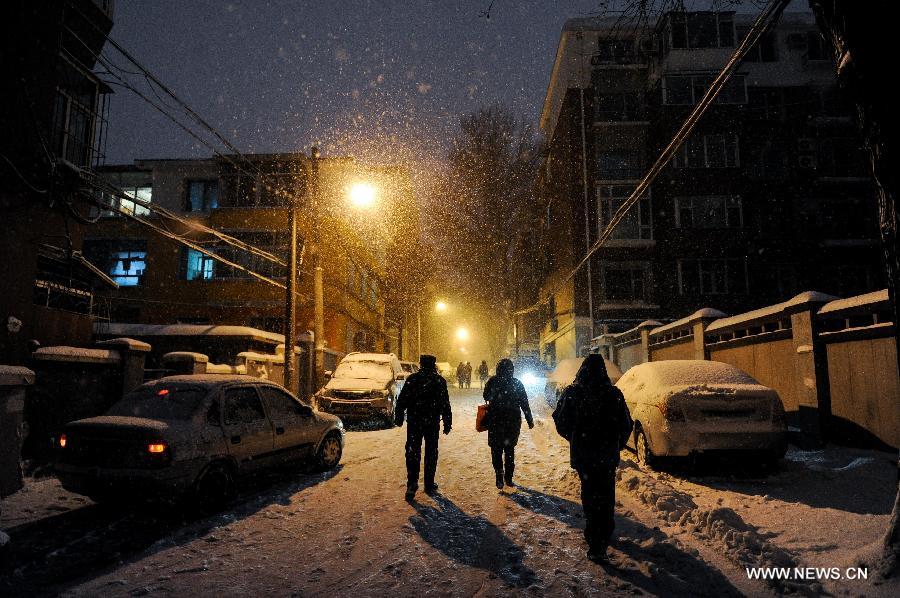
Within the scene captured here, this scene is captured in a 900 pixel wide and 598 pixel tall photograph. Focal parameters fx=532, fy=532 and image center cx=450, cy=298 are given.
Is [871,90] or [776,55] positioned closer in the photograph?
[871,90]

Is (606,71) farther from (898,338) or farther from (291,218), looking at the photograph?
(898,338)

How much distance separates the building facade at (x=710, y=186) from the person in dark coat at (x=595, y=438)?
26.6 metres

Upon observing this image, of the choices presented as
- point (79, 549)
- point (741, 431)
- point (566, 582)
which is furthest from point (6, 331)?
point (741, 431)

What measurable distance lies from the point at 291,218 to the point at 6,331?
7549 millimetres

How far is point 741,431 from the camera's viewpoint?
7152 millimetres

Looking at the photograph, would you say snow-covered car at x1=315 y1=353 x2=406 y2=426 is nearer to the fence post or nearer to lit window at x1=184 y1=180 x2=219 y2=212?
the fence post

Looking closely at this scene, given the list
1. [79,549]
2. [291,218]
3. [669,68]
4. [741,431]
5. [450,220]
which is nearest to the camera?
[79,549]

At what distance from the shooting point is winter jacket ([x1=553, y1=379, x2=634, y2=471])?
15.5ft

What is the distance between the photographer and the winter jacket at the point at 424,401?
7.19 metres

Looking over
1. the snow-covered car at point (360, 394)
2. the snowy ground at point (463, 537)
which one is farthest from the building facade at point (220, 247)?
the snowy ground at point (463, 537)

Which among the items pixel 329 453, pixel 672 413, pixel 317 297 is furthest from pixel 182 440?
pixel 317 297

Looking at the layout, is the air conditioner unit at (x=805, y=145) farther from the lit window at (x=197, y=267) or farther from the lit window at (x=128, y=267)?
the lit window at (x=128, y=267)

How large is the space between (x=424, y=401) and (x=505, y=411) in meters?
1.16

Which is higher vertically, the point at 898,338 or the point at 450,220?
the point at 450,220
